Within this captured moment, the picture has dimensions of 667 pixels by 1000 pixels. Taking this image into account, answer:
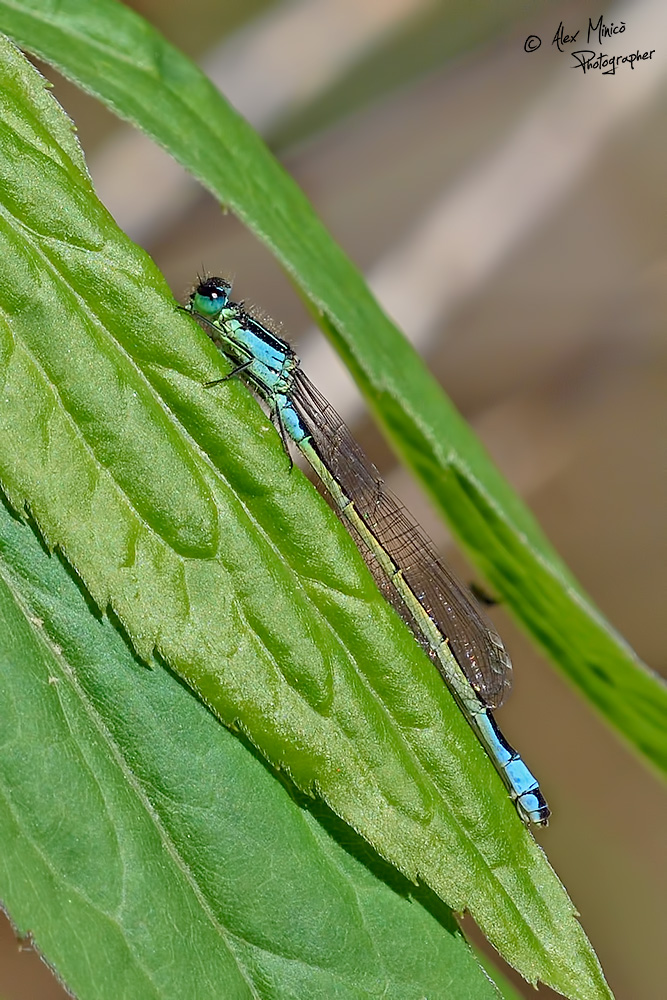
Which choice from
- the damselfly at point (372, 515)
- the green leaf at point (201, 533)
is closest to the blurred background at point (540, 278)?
the damselfly at point (372, 515)

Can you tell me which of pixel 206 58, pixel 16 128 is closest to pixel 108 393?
pixel 16 128

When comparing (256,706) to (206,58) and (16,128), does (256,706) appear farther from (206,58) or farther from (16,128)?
(206,58)

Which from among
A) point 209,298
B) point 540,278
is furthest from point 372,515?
point 540,278

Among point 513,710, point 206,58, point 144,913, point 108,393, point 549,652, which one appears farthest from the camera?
point 513,710

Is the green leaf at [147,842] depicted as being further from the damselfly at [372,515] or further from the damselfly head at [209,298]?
the damselfly head at [209,298]

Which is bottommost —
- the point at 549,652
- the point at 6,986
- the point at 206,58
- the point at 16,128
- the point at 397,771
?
the point at 6,986

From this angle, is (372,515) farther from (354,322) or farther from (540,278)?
(540,278)

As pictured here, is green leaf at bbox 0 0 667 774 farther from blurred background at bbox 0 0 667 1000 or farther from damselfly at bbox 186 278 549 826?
blurred background at bbox 0 0 667 1000
